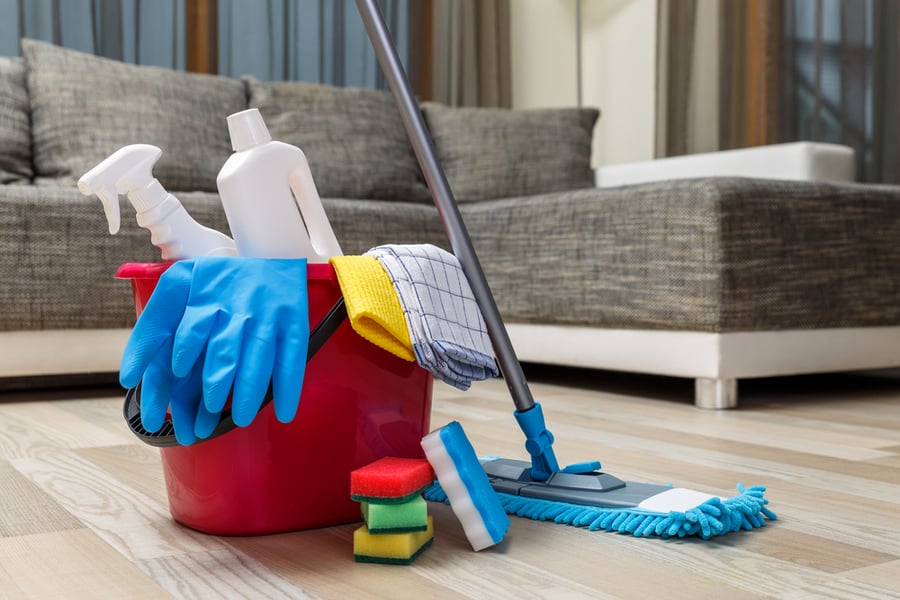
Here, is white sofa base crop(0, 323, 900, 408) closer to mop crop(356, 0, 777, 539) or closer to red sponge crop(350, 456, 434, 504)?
mop crop(356, 0, 777, 539)

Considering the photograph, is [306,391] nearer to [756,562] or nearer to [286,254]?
[286,254]

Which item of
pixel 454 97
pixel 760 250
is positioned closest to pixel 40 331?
pixel 760 250

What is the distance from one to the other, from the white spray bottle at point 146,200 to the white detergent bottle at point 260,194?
0.05 meters

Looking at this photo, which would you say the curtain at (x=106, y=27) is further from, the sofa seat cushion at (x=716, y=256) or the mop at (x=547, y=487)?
the mop at (x=547, y=487)

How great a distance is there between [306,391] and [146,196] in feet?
0.80

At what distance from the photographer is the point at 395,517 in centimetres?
80

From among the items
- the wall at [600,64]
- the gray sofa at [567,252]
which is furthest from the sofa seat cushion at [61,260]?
the wall at [600,64]

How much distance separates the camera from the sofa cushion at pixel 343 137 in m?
2.71

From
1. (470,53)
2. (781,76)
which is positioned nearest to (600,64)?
(470,53)

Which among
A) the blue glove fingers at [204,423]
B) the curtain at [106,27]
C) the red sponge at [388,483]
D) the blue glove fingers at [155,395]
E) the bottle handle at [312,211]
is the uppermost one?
the curtain at [106,27]

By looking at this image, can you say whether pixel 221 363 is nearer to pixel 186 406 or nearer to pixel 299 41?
pixel 186 406

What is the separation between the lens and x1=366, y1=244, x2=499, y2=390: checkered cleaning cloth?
87cm

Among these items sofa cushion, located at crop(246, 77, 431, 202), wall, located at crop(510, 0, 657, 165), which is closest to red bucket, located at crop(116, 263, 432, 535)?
sofa cushion, located at crop(246, 77, 431, 202)

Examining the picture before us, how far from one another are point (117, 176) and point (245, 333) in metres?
0.22
